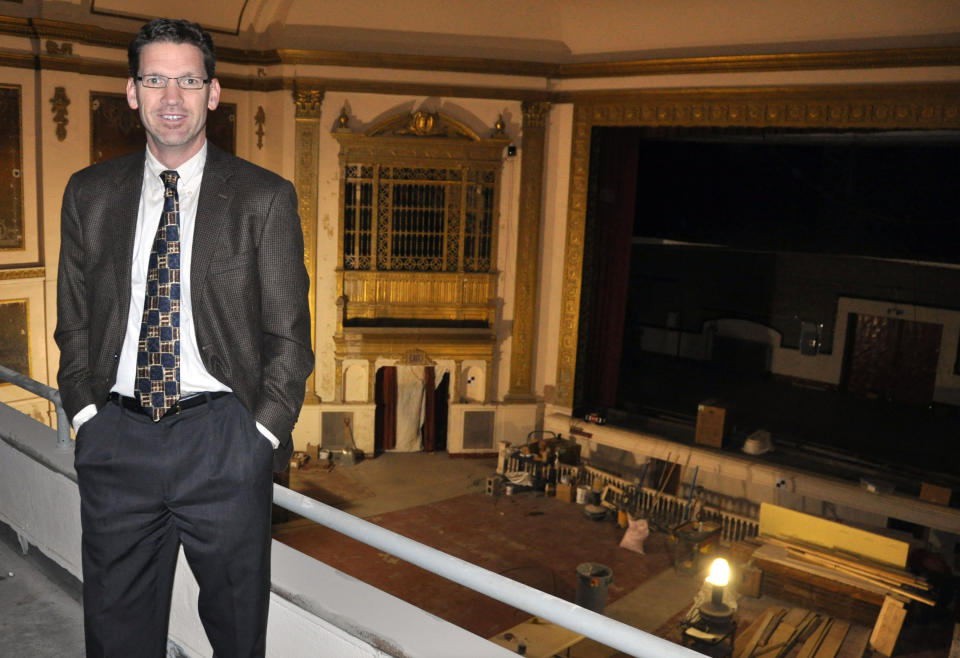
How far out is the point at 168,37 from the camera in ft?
5.44

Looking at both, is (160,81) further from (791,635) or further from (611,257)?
(611,257)

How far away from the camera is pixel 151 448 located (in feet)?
5.51

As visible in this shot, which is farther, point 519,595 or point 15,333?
point 15,333

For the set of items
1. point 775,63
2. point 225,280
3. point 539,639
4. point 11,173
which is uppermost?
point 775,63

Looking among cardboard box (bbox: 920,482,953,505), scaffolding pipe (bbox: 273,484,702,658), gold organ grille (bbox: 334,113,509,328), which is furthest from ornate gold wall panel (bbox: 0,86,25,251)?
cardboard box (bbox: 920,482,953,505)

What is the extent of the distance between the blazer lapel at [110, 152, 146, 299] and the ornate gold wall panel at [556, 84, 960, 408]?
8.81 m

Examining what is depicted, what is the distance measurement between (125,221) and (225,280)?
24 centimetres

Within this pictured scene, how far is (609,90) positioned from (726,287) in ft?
14.1

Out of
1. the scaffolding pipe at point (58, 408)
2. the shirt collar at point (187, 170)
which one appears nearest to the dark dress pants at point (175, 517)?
the shirt collar at point (187, 170)

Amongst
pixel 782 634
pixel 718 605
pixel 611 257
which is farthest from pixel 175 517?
pixel 611 257

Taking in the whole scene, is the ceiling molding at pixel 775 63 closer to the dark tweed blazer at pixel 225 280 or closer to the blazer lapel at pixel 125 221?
the dark tweed blazer at pixel 225 280

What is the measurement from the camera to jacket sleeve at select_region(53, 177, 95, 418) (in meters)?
1.78

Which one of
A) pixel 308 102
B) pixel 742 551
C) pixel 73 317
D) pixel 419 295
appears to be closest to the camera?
pixel 73 317

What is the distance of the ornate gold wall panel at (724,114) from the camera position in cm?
884
